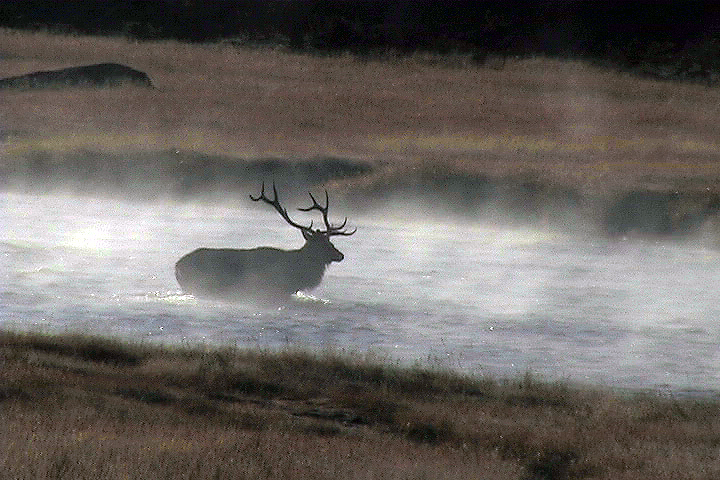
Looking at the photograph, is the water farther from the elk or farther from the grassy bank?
the grassy bank

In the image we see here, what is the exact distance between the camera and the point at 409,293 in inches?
1118

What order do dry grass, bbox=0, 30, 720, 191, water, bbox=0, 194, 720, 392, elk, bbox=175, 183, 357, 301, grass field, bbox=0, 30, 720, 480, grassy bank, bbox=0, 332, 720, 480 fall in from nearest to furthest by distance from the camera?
grassy bank, bbox=0, 332, 720, 480
grass field, bbox=0, 30, 720, 480
water, bbox=0, 194, 720, 392
elk, bbox=175, 183, 357, 301
dry grass, bbox=0, 30, 720, 191

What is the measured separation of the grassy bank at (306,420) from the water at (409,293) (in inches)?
37.8

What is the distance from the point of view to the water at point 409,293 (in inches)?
875

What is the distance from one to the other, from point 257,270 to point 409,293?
3051 millimetres

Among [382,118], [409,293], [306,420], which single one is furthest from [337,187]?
[306,420]

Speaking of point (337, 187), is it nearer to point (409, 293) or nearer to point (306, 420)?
point (409, 293)

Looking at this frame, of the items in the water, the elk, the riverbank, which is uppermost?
the riverbank

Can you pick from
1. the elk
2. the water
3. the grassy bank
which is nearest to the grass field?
the grassy bank

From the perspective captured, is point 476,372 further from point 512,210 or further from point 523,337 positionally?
point 512,210

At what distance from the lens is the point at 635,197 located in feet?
124

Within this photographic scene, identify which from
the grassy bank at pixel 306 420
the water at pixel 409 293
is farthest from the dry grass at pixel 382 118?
the grassy bank at pixel 306 420

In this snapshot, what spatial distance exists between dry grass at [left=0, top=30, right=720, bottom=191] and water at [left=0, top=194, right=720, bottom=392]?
258 centimetres

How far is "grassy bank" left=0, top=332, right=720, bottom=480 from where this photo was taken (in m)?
14.4
